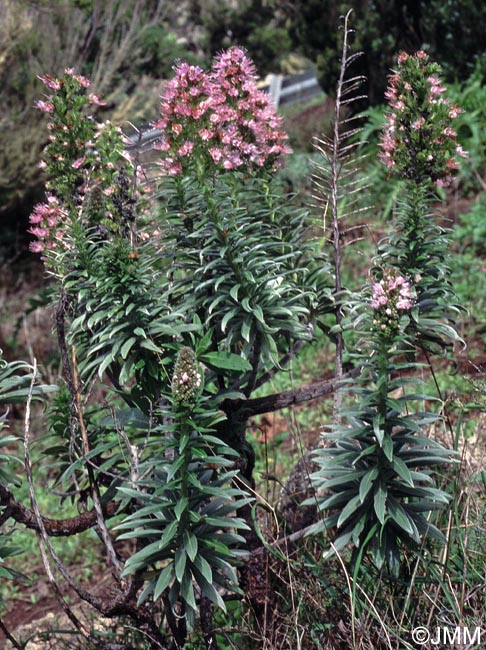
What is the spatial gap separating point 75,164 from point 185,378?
101 centimetres

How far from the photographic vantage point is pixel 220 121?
269 centimetres

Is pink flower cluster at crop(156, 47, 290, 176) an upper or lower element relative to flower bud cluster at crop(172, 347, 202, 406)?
upper

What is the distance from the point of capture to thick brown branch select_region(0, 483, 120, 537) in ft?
8.51

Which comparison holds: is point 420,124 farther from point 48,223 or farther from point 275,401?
point 48,223

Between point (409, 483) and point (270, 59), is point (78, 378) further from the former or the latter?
point (270, 59)

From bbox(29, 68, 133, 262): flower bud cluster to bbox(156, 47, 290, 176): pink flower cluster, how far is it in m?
0.20

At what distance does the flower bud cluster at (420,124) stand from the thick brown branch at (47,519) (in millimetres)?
1781

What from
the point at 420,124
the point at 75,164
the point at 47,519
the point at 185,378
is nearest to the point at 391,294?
the point at 185,378

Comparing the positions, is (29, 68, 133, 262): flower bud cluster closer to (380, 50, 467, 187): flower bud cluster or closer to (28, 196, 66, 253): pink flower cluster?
(28, 196, 66, 253): pink flower cluster

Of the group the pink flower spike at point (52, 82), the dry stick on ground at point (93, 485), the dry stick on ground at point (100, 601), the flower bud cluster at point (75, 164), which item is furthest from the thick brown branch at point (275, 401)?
the pink flower spike at point (52, 82)

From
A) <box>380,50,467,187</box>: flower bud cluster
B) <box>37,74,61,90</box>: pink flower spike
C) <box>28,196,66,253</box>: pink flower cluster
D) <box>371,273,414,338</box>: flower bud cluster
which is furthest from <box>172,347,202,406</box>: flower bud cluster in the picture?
<box>380,50,467,187</box>: flower bud cluster

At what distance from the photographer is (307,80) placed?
1827 centimetres

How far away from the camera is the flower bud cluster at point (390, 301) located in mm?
2252

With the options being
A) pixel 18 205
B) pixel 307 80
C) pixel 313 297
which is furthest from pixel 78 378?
pixel 307 80
